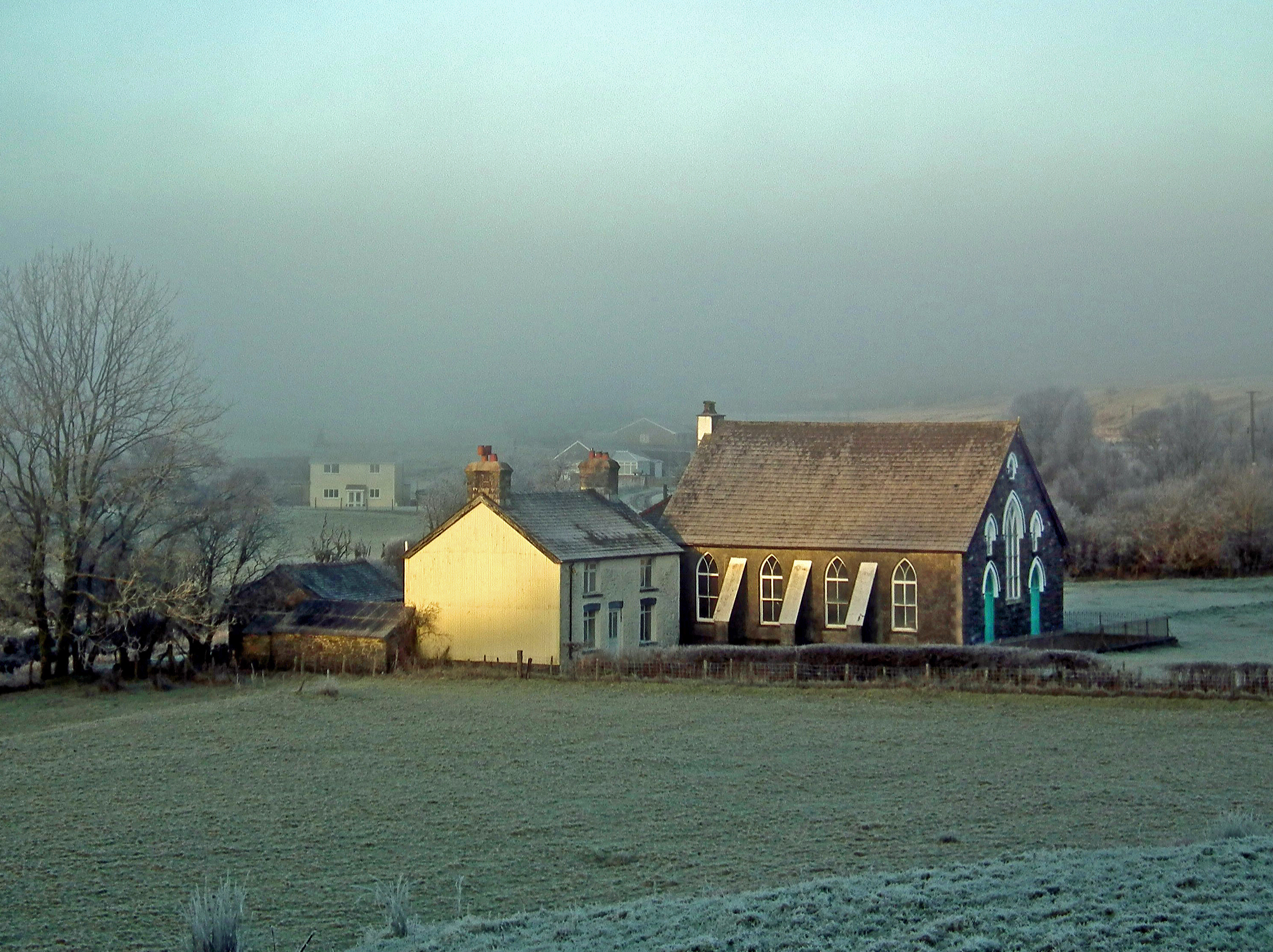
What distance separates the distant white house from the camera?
126375mm

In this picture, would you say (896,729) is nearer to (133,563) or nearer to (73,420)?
(133,563)

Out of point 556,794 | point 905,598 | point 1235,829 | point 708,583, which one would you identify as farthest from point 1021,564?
point 1235,829

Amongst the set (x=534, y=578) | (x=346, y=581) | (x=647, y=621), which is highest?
(x=346, y=581)

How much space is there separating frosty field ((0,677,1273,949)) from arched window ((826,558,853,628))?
7560 mm

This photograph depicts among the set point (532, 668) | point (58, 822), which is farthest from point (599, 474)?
point (58, 822)

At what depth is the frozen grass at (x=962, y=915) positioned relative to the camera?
41.0 feet

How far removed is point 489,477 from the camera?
4100 centimetres

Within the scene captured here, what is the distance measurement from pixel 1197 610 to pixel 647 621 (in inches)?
1010

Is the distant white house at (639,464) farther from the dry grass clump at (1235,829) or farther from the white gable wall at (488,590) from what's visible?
the dry grass clump at (1235,829)

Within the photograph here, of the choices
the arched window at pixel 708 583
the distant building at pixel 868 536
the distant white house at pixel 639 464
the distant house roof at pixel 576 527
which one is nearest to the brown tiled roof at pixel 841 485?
the distant building at pixel 868 536

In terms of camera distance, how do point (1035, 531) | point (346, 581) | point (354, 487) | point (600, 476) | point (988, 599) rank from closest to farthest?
point (988, 599) < point (1035, 531) < point (600, 476) < point (346, 581) < point (354, 487)

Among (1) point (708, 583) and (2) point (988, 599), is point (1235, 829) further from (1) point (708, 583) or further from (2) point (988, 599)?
(1) point (708, 583)

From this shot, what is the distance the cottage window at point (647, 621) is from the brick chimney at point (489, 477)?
5.29 meters

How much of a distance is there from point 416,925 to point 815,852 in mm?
6067
